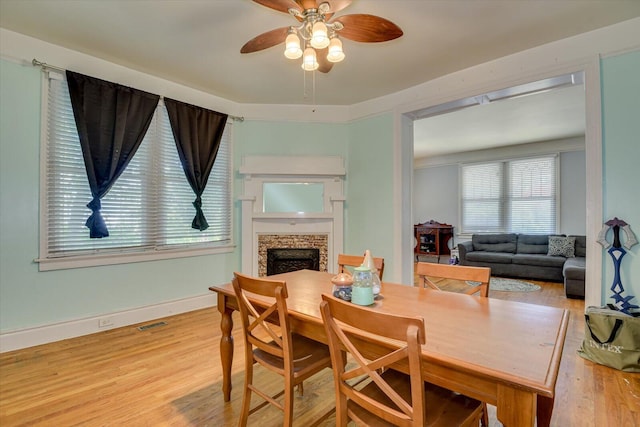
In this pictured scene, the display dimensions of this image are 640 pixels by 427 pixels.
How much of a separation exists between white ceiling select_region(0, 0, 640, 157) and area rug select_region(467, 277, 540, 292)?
3511mm

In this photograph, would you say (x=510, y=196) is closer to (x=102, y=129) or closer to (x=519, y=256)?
(x=519, y=256)

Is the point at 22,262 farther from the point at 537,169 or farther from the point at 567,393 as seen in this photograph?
the point at 537,169

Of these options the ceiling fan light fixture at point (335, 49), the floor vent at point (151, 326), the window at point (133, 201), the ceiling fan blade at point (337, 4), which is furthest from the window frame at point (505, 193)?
the floor vent at point (151, 326)

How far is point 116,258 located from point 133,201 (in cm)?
62

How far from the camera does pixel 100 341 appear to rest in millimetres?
2928

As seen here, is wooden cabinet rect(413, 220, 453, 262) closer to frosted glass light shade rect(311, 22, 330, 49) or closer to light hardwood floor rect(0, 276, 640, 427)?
light hardwood floor rect(0, 276, 640, 427)

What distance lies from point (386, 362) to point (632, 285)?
8.86 feet

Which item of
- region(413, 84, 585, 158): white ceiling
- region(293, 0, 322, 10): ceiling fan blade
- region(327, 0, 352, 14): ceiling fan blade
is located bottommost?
region(293, 0, 322, 10): ceiling fan blade

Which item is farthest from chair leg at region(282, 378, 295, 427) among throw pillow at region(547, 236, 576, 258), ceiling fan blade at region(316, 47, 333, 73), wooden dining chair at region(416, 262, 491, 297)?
throw pillow at region(547, 236, 576, 258)

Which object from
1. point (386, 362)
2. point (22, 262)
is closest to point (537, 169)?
point (386, 362)

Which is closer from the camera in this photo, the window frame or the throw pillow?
the throw pillow

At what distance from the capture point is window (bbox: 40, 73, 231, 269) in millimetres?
2924

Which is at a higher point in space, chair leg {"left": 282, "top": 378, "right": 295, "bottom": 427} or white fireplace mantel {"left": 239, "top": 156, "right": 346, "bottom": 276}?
white fireplace mantel {"left": 239, "top": 156, "right": 346, "bottom": 276}

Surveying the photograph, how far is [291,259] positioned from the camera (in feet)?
14.3
